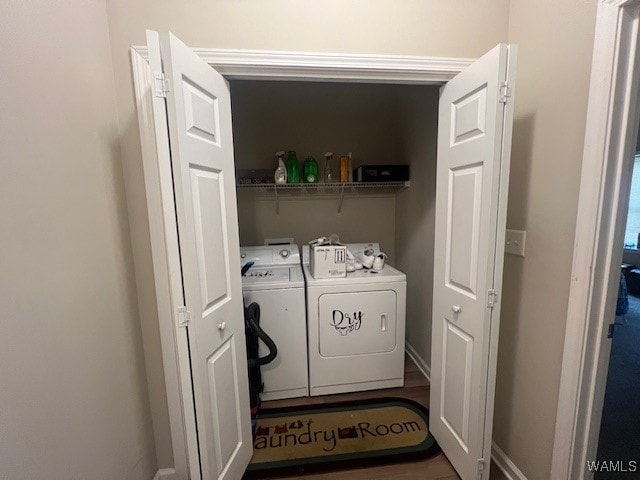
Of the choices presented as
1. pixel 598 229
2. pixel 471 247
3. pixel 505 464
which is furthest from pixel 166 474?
pixel 598 229

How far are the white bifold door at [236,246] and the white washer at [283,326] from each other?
0.56m

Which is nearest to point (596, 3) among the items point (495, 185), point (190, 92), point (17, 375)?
point (495, 185)

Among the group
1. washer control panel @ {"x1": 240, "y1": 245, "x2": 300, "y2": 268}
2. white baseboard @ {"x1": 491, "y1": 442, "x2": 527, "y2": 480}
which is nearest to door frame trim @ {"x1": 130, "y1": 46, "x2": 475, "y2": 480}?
washer control panel @ {"x1": 240, "y1": 245, "x2": 300, "y2": 268}

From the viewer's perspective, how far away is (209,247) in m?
1.13

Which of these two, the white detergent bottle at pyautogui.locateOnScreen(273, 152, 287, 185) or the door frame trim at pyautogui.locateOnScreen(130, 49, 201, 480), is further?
the white detergent bottle at pyautogui.locateOnScreen(273, 152, 287, 185)

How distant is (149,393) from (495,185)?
1.84 metres

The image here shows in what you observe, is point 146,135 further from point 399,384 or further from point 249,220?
point 399,384

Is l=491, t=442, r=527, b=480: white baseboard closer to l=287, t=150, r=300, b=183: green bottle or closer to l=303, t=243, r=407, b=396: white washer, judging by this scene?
l=303, t=243, r=407, b=396: white washer

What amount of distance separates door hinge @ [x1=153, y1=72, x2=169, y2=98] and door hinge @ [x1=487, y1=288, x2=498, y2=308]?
1427 millimetres

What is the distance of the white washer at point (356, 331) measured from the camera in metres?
2.04

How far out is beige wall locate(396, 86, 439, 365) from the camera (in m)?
2.14

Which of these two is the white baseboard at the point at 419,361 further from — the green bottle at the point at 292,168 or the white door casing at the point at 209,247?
the green bottle at the point at 292,168

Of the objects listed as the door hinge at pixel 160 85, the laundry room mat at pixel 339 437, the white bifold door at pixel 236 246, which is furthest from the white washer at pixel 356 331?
the door hinge at pixel 160 85

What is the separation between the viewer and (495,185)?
110cm
